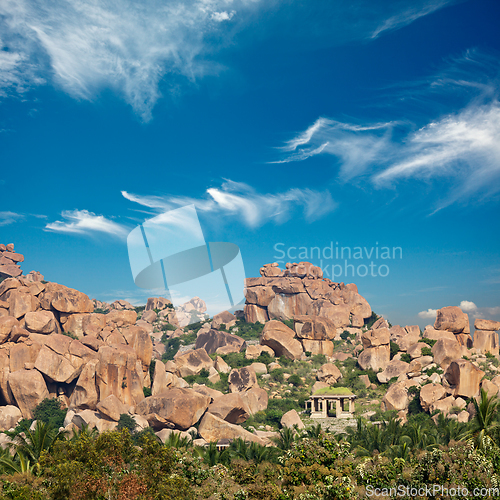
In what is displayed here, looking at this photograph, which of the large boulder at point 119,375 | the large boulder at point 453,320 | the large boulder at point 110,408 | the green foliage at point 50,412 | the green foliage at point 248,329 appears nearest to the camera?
the large boulder at point 110,408

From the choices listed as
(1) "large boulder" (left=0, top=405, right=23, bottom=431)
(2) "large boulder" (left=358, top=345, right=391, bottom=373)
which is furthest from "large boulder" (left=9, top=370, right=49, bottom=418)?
(2) "large boulder" (left=358, top=345, right=391, bottom=373)

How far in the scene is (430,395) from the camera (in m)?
45.4

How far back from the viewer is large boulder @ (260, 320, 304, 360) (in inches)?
2849

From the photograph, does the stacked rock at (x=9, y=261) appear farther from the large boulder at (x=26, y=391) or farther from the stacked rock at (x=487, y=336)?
the stacked rock at (x=487, y=336)

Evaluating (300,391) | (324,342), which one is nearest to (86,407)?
(300,391)

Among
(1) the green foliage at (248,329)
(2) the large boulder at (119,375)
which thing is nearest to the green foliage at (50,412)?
(2) the large boulder at (119,375)

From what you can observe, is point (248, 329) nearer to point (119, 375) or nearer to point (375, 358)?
point (375, 358)

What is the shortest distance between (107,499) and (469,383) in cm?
4018

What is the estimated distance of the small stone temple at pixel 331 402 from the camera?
53344 mm

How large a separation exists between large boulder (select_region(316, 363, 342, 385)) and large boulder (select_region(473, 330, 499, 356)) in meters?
22.0

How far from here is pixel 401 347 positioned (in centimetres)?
7300

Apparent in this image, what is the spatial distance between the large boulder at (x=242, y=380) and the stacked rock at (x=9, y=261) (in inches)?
2349

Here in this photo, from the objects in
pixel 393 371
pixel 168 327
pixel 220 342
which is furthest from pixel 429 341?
pixel 168 327

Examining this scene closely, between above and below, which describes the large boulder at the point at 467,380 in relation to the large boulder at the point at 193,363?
below
